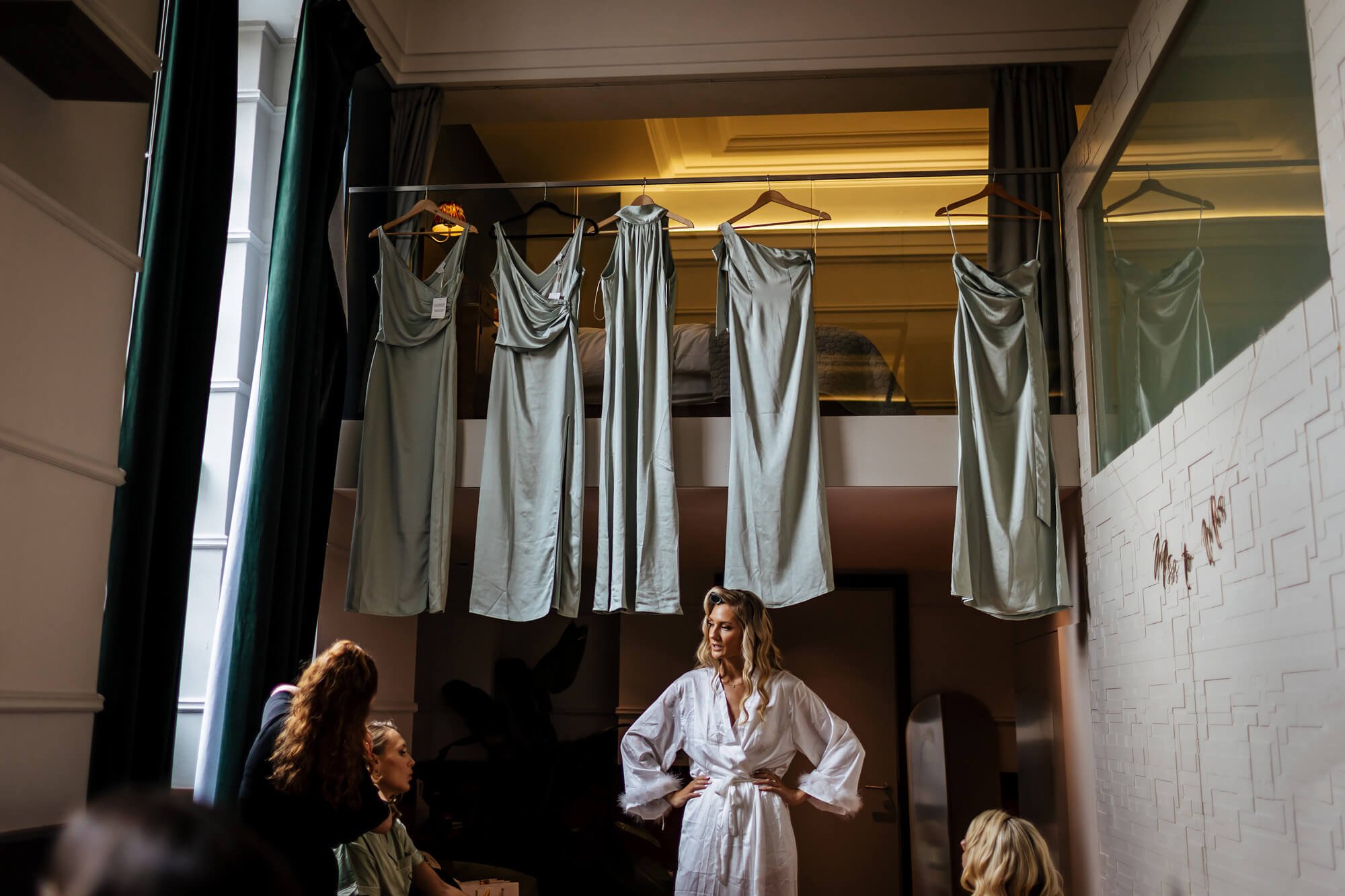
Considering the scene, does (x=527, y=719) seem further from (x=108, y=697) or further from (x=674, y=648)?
(x=108, y=697)

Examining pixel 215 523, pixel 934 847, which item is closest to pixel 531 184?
pixel 215 523

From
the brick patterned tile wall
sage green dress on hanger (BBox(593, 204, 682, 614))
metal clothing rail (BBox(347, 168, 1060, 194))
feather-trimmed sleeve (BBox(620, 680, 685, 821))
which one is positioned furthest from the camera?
metal clothing rail (BBox(347, 168, 1060, 194))

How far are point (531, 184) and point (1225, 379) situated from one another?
8.97 ft

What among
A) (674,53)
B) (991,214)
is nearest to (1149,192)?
(991,214)

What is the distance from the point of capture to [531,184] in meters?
4.43

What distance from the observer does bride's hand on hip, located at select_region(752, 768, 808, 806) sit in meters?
3.44

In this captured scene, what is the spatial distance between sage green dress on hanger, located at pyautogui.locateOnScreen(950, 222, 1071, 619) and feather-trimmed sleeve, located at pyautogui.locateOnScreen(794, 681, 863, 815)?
619 millimetres

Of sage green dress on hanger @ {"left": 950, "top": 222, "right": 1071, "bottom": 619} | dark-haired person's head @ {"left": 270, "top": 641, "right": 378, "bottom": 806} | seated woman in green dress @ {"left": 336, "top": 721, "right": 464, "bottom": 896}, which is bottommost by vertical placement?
seated woman in green dress @ {"left": 336, "top": 721, "right": 464, "bottom": 896}

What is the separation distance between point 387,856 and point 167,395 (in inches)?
54.7

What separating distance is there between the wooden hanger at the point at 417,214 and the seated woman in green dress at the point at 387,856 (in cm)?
211

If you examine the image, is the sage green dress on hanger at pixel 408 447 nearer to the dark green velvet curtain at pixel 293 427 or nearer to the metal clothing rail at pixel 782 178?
the dark green velvet curtain at pixel 293 427

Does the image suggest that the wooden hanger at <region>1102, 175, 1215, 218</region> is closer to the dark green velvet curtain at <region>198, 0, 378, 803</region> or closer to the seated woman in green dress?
the seated woman in green dress

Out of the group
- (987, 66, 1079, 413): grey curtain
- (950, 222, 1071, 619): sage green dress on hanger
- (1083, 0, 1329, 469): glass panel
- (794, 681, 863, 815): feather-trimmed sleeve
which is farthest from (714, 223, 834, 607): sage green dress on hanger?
(1083, 0, 1329, 469): glass panel

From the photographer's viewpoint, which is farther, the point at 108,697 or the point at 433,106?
the point at 433,106
